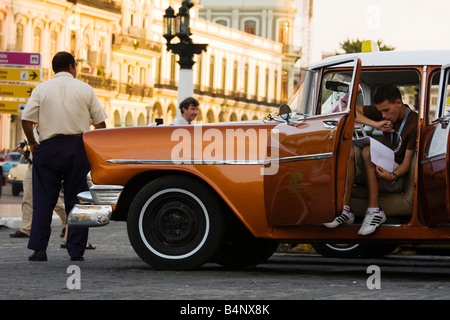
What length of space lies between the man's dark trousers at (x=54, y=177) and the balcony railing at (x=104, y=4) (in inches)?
2602

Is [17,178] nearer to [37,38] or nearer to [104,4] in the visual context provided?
Result: [37,38]

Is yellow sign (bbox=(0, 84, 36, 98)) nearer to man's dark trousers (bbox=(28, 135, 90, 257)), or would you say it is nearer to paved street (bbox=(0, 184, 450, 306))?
paved street (bbox=(0, 184, 450, 306))

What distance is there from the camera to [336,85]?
32.1 ft

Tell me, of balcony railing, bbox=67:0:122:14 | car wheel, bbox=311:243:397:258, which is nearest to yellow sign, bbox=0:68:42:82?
car wheel, bbox=311:243:397:258

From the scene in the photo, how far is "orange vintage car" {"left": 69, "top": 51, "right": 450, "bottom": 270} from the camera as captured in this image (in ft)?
28.8

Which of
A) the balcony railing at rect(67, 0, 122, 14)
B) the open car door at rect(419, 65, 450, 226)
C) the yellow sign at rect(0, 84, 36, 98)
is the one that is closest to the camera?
the open car door at rect(419, 65, 450, 226)

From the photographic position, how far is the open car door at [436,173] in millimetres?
8492

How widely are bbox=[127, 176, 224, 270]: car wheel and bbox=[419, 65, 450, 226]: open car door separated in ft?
5.06

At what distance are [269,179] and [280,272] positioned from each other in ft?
3.31

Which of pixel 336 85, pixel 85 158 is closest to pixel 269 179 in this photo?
pixel 336 85

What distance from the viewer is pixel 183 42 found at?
2672 cm

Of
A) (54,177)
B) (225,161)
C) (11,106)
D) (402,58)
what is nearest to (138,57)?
(11,106)

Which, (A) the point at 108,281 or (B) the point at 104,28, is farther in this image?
(B) the point at 104,28
